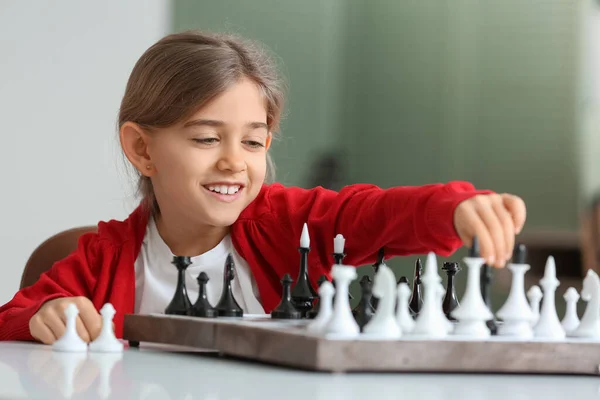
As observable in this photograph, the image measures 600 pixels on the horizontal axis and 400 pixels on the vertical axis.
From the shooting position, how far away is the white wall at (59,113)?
11.0 feet

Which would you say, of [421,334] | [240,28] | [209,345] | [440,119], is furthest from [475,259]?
[440,119]

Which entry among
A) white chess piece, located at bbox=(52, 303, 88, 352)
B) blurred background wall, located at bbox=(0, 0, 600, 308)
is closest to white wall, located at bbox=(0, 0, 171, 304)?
blurred background wall, located at bbox=(0, 0, 600, 308)

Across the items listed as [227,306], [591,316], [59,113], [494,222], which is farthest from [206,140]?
[59,113]

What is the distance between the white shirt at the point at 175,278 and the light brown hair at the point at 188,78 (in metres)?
0.14

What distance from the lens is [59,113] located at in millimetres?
3439

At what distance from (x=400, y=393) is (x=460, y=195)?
492 mm

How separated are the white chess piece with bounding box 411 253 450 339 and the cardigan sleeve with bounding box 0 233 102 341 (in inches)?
32.1

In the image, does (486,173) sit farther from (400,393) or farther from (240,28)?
(400,393)

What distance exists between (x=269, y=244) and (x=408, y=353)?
91 cm

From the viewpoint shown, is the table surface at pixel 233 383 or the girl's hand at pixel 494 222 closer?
the table surface at pixel 233 383

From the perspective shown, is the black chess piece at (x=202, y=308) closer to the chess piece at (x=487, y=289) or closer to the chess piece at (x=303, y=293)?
the chess piece at (x=303, y=293)

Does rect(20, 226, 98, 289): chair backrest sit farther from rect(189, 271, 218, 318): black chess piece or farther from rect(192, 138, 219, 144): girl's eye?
rect(189, 271, 218, 318): black chess piece

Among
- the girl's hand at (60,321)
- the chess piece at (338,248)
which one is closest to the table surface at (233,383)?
the girl's hand at (60,321)

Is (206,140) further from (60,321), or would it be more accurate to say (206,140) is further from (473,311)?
(473,311)
